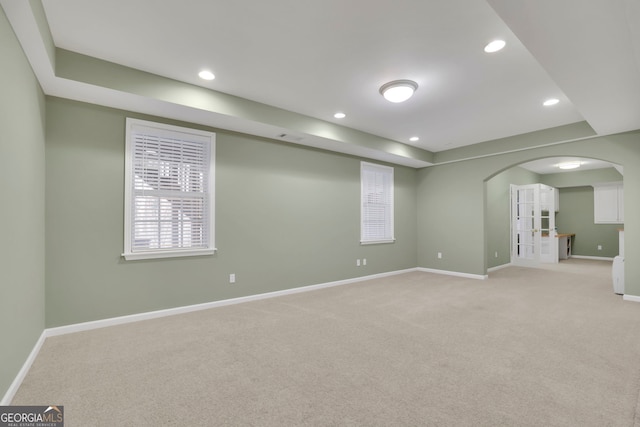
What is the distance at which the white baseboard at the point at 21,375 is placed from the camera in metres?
1.90

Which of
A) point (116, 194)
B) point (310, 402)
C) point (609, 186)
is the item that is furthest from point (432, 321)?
point (609, 186)

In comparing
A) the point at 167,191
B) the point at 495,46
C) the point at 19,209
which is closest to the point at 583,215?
the point at 495,46

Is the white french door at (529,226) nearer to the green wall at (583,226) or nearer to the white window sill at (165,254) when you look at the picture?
the green wall at (583,226)

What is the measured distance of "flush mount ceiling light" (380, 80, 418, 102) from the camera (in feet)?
10.7

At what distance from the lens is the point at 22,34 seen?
2104mm

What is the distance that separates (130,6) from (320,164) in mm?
3502

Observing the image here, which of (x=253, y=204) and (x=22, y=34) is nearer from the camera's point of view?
(x=22, y=34)

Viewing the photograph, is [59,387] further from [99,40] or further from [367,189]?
[367,189]

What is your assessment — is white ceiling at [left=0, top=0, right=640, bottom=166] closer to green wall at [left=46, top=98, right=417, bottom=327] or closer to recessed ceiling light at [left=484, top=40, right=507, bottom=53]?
recessed ceiling light at [left=484, top=40, right=507, bottom=53]

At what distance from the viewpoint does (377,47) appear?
2666mm

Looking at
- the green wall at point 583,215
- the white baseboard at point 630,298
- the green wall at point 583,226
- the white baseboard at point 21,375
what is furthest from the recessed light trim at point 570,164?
the white baseboard at point 21,375
